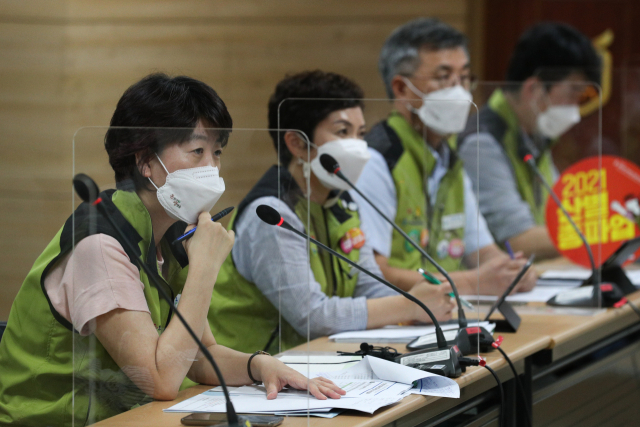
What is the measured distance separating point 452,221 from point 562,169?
0.71 metres

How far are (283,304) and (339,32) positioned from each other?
302 centimetres

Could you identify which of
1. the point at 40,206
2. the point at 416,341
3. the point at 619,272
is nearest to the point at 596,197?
the point at 619,272

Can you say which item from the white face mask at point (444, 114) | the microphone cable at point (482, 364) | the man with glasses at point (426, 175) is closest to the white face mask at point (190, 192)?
the microphone cable at point (482, 364)

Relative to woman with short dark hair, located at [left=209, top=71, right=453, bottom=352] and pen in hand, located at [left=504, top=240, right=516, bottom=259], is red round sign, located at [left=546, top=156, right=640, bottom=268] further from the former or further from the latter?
woman with short dark hair, located at [left=209, top=71, right=453, bottom=352]

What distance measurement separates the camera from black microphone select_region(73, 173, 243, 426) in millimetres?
1191

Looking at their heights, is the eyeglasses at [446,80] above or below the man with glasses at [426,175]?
above

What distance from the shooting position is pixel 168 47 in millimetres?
3793

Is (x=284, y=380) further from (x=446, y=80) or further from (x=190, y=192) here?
(x=446, y=80)

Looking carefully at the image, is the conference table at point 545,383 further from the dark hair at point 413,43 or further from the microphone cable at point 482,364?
the dark hair at point 413,43

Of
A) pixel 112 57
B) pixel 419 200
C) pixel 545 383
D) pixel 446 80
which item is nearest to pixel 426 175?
pixel 419 200

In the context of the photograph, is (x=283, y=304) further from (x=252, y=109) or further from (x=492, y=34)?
(x=492, y=34)

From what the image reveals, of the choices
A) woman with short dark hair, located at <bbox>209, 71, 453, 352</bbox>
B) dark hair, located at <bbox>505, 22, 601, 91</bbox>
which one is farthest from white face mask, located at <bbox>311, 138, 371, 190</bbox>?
dark hair, located at <bbox>505, 22, 601, 91</bbox>

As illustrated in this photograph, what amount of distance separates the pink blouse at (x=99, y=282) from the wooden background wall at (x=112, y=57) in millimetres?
1591

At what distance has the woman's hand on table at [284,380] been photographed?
1.40m
